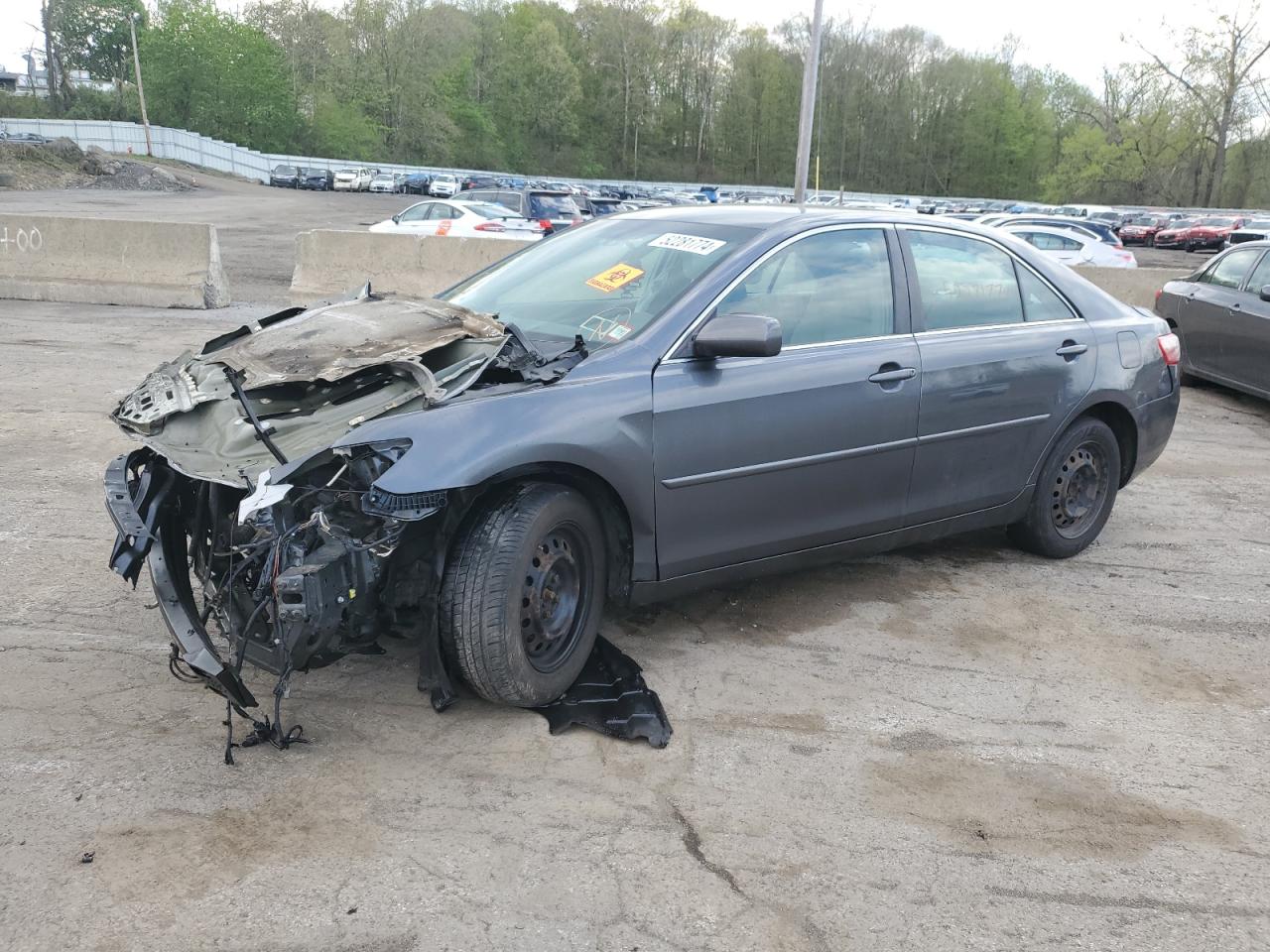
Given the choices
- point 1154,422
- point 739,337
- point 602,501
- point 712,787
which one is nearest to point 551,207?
point 1154,422

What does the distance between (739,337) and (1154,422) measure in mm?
3084

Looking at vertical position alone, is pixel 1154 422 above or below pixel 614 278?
below

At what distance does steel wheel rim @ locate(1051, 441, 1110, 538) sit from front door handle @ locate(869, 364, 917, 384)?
4.40 ft

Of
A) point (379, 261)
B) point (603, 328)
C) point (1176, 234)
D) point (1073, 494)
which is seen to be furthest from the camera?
point (1176, 234)

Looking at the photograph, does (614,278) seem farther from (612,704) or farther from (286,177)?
(286,177)

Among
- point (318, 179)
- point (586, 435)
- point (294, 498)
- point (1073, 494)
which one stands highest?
point (318, 179)

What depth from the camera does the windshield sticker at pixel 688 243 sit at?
4.47 meters

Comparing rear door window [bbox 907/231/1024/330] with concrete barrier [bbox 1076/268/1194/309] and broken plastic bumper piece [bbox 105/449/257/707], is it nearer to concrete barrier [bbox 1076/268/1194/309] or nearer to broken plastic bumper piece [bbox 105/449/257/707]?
broken plastic bumper piece [bbox 105/449/257/707]

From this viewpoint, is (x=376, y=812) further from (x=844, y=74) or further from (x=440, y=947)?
(x=844, y=74)

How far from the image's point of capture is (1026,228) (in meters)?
20.1

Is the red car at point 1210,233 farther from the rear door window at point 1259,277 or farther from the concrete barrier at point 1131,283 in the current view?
the rear door window at point 1259,277

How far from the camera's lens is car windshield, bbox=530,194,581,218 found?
79.8ft

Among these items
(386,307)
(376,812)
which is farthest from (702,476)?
(376,812)

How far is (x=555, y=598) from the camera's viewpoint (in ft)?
12.4
